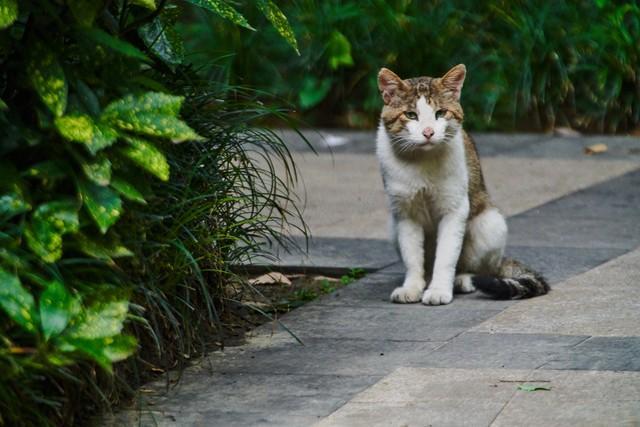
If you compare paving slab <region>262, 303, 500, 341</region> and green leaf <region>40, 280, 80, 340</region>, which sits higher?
green leaf <region>40, 280, 80, 340</region>

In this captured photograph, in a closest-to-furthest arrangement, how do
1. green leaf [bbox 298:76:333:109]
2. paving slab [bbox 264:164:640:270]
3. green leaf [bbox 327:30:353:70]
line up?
paving slab [bbox 264:164:640:270], green leaf [bbox 327:30:353:70], green leaf [bbox 298:76:333:109]

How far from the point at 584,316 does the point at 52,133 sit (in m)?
2.53

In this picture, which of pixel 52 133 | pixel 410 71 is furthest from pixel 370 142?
pixel 52 133

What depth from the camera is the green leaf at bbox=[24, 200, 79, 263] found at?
4.01m

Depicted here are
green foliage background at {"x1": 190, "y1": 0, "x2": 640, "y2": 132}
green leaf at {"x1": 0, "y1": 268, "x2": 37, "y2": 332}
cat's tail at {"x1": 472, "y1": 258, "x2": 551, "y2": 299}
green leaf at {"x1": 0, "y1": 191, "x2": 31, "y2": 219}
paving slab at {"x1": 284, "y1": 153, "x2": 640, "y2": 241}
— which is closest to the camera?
green leaf at {"x1": 0, "y1": 268, "x2": 37, "y2": 332}

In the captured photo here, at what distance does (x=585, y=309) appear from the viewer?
5.68 metres

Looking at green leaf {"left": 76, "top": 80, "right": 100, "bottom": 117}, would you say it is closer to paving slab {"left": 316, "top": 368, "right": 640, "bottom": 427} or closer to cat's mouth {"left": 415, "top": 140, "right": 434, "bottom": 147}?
paving slab {"left": 316, "top": 368, "right": 640, "bottom": 427}

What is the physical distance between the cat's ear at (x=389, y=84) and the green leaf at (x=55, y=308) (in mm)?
2625

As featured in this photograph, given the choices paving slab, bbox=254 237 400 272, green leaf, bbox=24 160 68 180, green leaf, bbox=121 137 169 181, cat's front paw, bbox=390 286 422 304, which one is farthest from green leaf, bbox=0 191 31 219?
paving slab, bbox=254 237 400 272

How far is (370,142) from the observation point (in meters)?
11.1

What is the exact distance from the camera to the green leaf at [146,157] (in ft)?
13.7

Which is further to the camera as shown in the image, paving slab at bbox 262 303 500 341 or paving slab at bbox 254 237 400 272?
paving slab at bbox 254 237 400 272

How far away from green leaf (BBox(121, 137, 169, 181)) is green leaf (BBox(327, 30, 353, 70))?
23.5 ft

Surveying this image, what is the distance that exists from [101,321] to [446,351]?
1590 millimetres
